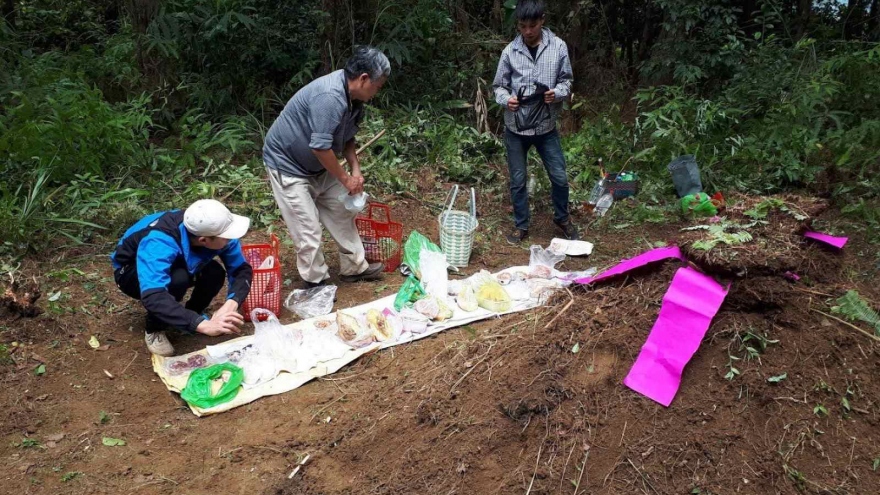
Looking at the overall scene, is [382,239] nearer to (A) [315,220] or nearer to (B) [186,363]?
(A) [315,220]

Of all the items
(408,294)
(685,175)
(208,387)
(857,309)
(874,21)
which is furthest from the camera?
(874,21)

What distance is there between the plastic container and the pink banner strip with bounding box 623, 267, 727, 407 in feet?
9.58

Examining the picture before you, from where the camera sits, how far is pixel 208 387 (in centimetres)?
302

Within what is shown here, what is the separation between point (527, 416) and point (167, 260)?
1.85m

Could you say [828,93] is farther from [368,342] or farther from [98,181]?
[98,181]

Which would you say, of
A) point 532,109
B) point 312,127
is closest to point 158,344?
point 312,127

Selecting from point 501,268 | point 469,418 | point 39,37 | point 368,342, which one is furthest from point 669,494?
point 39,37

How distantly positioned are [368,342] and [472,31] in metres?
5.13

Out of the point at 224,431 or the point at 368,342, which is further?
the point at 368,342

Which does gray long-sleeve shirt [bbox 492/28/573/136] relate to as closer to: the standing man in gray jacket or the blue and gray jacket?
the standing man in gray jacket

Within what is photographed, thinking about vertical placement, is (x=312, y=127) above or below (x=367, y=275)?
above

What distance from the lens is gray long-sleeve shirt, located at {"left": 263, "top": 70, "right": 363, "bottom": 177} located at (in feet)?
11.1

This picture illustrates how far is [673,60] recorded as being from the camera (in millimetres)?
6609

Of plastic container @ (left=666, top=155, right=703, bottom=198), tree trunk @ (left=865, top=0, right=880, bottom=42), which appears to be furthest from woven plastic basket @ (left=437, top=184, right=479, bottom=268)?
tree trunk @ (left=865, top=0, right=880, bottom=42)
